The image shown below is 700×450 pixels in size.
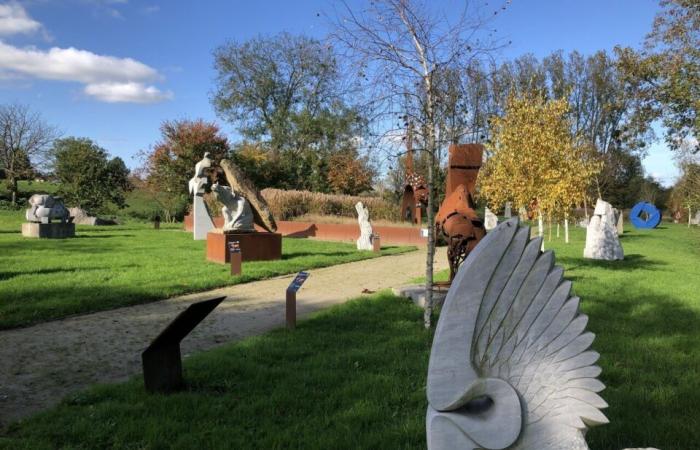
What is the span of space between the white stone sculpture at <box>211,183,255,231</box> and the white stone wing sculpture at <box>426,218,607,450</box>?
12865 mm

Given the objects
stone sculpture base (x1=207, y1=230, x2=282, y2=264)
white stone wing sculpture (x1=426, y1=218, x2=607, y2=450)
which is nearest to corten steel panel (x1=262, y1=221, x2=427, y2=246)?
stone sculpture base (x1=207, y1=230, x2=282, y2=264)

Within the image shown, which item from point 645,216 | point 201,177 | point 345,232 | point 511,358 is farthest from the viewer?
point 645,216

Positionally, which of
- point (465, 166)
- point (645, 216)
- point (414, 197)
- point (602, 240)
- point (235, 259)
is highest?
point (414, 197)

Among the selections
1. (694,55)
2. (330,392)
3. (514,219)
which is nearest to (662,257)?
(694,55)

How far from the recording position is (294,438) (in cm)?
360

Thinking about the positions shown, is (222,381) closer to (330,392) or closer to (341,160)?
(330,392)

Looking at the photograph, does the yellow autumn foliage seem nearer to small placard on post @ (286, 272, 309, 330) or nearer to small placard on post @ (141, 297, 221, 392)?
small placard on post @ (286, 272, 309, 330)

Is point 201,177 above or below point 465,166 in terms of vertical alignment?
above

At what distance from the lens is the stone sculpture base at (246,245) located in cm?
1384

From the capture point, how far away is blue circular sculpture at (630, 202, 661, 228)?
40.1 meters

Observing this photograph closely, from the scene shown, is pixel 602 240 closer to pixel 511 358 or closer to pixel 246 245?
pixel 246 245

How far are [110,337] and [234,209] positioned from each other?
8.67 m

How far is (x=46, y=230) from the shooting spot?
19844mm

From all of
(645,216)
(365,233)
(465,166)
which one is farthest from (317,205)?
(645,216)
